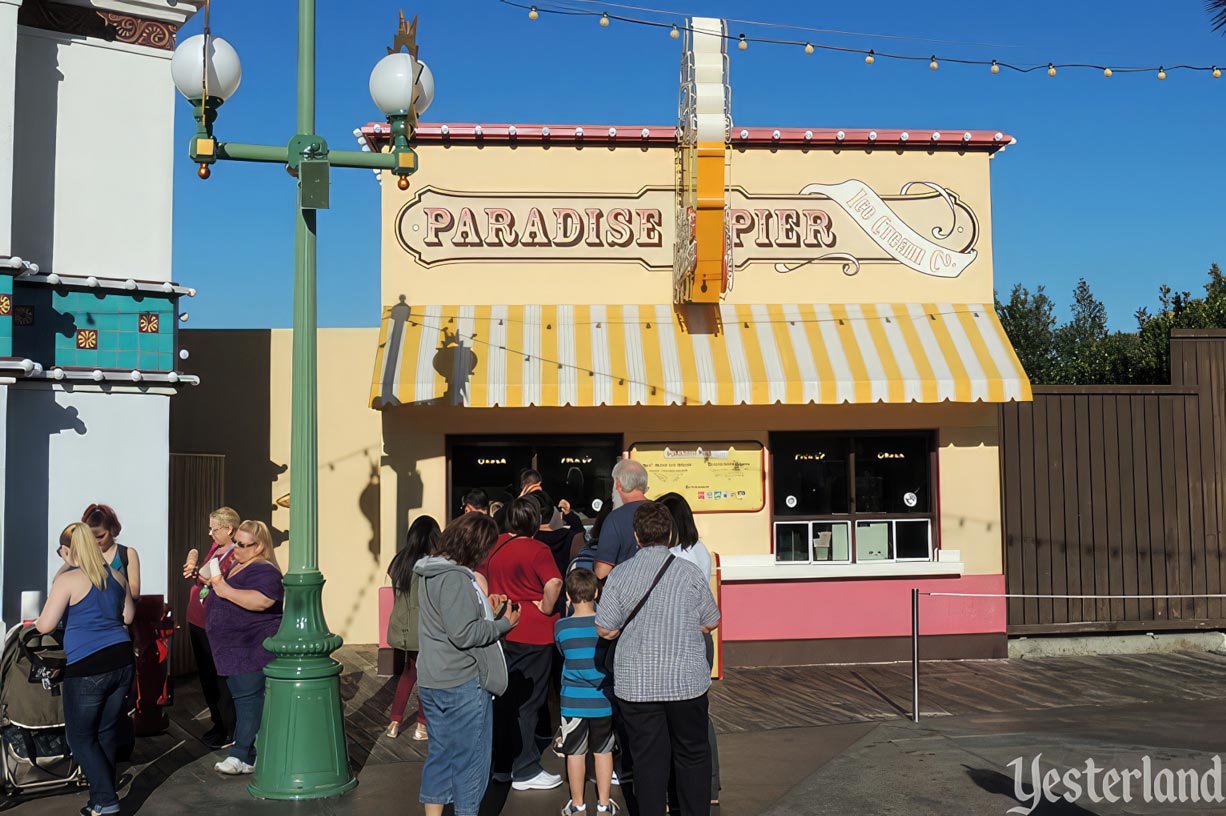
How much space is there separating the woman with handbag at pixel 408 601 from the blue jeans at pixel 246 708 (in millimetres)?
1110

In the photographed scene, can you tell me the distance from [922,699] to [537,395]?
4376mm

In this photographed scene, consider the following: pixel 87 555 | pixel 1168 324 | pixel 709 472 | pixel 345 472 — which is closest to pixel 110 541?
pixel 87 555

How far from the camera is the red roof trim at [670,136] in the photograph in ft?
39.1

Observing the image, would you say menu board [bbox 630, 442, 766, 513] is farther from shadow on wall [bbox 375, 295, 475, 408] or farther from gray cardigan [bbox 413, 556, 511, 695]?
gray cardigan [bbox 413, 556, 511, 695]

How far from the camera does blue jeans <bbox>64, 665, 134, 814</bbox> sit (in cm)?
669

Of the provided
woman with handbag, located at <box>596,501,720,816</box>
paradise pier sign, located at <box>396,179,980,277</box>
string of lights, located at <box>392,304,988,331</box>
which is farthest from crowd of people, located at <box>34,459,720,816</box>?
paradise pier sign, located at <box>396,179,980,277</box>

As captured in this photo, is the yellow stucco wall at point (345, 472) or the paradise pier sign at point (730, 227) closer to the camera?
the paradise pier sign at point (730, 227)

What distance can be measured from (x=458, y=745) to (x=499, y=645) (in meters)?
0.55

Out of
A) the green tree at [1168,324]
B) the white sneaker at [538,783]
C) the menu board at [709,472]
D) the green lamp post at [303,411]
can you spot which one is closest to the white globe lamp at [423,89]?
the green lamp post at [303,411]

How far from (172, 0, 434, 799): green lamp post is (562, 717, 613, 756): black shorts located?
1589 mm

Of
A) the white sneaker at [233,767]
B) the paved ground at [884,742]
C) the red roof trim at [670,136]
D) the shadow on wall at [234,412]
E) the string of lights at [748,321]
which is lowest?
the paved ground at [884,742]

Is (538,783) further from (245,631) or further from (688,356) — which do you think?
(688,356)

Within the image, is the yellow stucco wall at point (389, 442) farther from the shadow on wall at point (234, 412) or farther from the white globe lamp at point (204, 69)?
the white globe lamp at point (204, 69)

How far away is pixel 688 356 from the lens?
453 inches
